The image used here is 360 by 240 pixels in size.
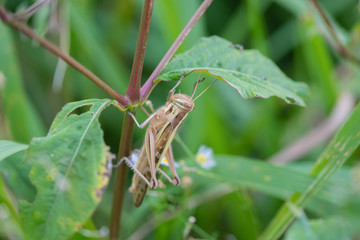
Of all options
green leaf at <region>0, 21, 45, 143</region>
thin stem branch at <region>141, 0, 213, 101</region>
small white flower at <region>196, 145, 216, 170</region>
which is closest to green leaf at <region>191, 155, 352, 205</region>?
small white flower at <region>196, 145, 216, 170</region>

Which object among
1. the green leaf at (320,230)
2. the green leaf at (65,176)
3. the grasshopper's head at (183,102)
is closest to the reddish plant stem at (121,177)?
the green leaf at (65,176)

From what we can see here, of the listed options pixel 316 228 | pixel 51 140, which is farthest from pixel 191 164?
pixel 51 140

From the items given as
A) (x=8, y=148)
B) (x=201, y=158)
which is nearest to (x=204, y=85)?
(x=201, y=158)

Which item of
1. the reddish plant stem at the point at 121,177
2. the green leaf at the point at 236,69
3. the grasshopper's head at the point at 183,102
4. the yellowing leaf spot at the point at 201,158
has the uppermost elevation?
the green leaf at the point at 236,69

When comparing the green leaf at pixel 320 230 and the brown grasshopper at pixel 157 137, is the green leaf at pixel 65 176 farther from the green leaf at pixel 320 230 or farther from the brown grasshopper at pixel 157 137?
the green leaf at pixel 320 230

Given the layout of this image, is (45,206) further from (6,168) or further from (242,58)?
(242,58)

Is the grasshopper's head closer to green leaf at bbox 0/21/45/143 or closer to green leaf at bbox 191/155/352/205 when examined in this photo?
green leaf at bbox 191/155/352/205

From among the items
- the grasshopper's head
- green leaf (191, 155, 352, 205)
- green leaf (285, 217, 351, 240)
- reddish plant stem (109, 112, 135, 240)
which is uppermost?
the grasshopper's head
